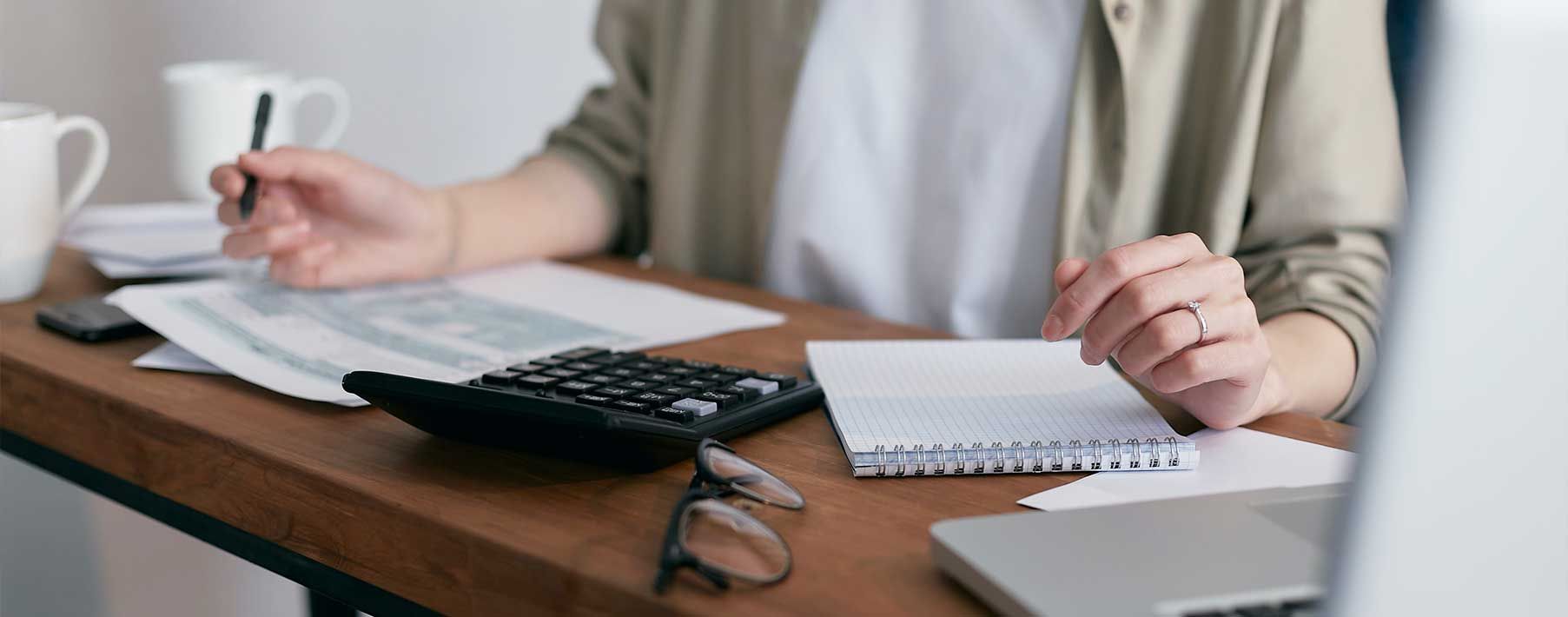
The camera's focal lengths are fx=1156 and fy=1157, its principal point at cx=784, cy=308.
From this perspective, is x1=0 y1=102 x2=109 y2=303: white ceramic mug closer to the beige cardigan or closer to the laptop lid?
the beige cardigan

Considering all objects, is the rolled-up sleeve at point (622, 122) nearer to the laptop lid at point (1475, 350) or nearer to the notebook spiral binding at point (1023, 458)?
the notebook spiral binding at point (1023, 458)

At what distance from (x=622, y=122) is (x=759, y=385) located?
2.10 ft

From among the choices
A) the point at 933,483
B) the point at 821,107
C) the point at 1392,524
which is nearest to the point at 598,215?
the point at 821,107

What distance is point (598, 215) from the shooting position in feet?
3.57

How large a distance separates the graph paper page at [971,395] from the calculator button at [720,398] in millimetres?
56

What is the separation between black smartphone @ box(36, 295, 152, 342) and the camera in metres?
0.74

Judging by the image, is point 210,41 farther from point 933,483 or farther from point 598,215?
point 933,483

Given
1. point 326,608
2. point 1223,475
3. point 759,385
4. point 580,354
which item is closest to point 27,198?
point 326,608

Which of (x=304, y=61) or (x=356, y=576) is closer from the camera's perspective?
(x=356, y=576)

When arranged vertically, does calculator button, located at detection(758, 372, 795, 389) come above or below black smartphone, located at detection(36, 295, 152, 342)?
above

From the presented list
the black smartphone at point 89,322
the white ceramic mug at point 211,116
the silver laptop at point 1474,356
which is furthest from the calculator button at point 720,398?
the white ceramic mug at point 211,116

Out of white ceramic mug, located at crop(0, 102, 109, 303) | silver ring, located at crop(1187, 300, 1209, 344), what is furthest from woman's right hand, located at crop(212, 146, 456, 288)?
silver ring, located at crop(1187, 300, 1209, 344)

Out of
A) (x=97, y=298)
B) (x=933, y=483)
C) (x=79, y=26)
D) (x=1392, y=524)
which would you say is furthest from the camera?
(x=79, y=26)

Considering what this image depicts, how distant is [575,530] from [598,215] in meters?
0.65
